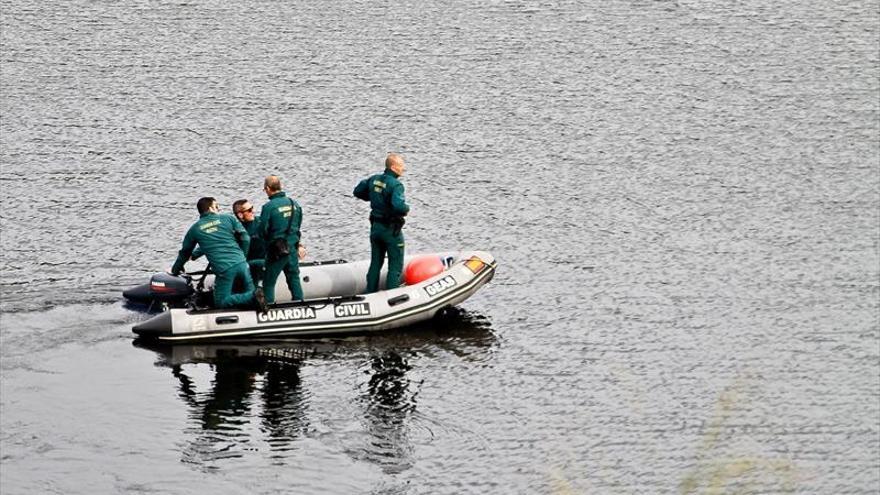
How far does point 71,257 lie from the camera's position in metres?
23.5

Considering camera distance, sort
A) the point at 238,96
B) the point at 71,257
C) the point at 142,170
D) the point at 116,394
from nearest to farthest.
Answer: the point at 116,394 → the point at 71,257 → the point at 142,170 → the point at 238,96

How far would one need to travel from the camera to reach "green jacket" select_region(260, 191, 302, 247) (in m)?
19.9

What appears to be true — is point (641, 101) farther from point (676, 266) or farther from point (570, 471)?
point (570, 471)

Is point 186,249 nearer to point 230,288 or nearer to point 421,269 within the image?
point 230,288

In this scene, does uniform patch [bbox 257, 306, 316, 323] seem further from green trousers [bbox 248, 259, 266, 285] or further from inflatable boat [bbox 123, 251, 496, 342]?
green trousers [bbox 248, 259, 266, 285]

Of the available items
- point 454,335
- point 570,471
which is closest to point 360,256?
point 454,335

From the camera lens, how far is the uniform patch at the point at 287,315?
19906 mm

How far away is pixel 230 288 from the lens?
20000mm

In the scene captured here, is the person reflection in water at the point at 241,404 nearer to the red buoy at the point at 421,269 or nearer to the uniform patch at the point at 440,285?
the uniform patch at the point at 440,285

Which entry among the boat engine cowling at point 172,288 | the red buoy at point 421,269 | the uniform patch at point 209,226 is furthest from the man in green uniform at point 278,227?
the red buoy at point 421,269

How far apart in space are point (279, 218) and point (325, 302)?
1.25 m

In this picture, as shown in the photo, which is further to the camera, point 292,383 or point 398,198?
point 398,198

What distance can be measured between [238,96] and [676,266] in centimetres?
1320

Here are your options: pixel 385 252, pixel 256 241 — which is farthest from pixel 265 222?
pixel 385 252
